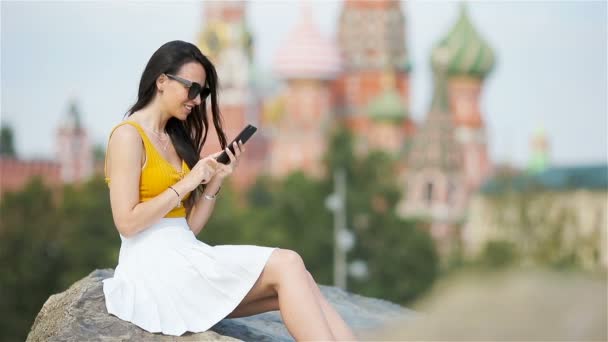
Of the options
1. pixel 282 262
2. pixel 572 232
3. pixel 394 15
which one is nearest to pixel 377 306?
pixel 282 262

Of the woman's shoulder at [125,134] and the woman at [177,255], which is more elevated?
the woman's shoulder at [125,134]

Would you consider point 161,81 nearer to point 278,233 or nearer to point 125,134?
point 125,134

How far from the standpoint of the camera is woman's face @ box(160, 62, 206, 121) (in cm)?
438

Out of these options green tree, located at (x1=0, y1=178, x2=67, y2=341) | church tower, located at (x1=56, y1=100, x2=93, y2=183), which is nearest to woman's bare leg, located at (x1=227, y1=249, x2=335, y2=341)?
green tree, located at (x1=0, y1=178, x2=67, y2=341)

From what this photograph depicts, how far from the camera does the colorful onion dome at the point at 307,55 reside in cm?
5438

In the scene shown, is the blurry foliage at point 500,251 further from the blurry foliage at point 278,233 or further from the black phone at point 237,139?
the black phone at point 237,139

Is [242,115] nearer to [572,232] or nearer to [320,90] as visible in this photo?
[320,90]

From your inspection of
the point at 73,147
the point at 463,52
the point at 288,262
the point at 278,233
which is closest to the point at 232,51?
the point at 73,147

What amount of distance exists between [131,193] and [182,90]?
16.8 inches

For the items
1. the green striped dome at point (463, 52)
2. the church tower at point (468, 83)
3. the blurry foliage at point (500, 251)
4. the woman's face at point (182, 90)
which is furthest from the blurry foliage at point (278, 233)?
the woman's face at point (182, 90)

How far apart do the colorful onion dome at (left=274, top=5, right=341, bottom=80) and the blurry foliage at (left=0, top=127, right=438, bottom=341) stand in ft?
61.5

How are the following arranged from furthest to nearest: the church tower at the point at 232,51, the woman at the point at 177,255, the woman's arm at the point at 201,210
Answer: the church tower at the point at 232,51 < the woman's arm at the point at 201,210 < the woman at the point at 177,255

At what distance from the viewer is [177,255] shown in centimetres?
420

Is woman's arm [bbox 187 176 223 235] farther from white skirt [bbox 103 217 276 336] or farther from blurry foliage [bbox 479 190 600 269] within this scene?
blurry foliage [bbox 479 190 600 269]
